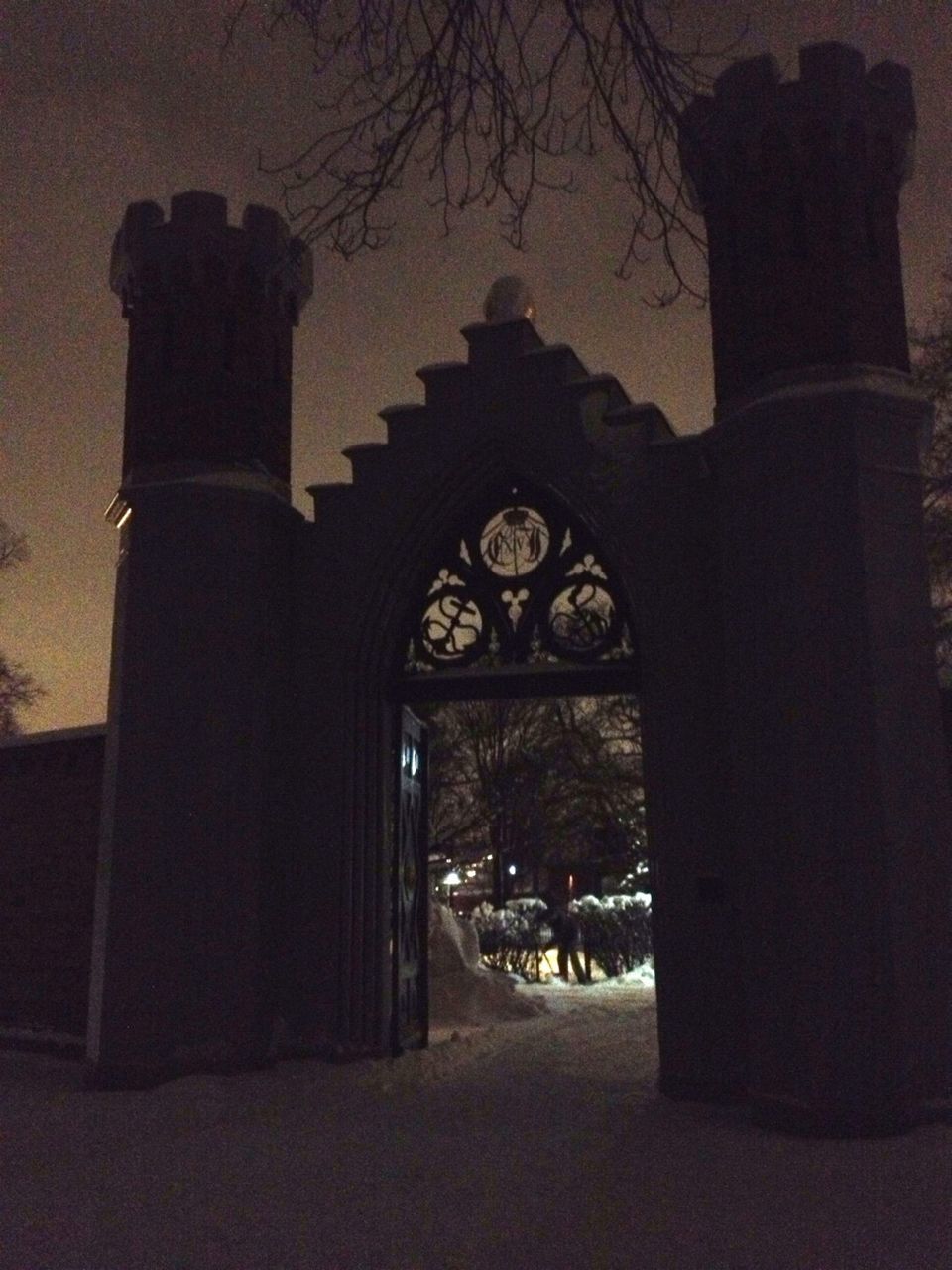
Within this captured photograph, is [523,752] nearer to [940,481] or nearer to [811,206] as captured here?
[940,481]

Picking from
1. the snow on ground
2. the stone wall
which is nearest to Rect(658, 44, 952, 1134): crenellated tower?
the snow on ground

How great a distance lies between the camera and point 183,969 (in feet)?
24.1

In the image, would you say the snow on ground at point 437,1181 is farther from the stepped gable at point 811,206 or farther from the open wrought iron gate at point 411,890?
the stepped gable at point 811,206

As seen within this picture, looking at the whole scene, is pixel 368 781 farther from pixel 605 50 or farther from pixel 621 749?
pixel 621 749

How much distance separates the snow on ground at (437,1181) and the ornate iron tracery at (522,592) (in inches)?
114

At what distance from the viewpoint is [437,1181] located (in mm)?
4969

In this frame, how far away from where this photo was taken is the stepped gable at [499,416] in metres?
7.89

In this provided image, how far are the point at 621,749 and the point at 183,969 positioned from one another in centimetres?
1934

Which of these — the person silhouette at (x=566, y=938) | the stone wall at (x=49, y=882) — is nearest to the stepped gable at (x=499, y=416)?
the stone wall at (x=49, y=882)

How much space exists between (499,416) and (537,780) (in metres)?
17.8

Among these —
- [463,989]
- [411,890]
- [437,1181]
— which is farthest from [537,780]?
[437,1181]

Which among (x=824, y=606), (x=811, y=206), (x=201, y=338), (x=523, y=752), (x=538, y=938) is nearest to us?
(x=824, y=606)

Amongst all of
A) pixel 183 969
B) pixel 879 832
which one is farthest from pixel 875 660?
pixel 183 969

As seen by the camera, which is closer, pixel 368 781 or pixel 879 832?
pixel 879 832
